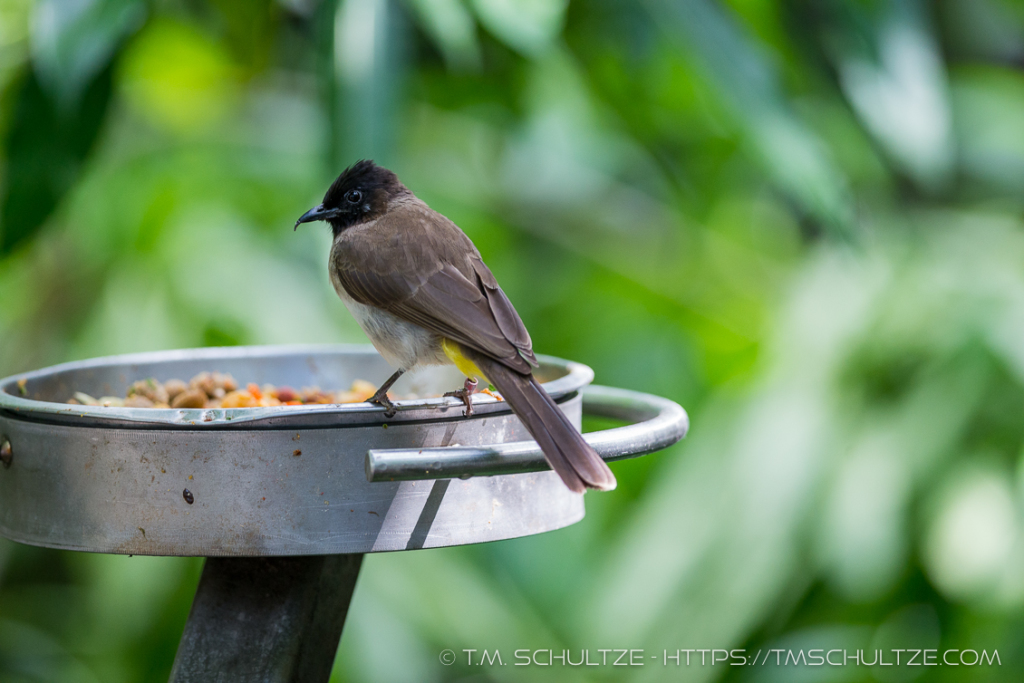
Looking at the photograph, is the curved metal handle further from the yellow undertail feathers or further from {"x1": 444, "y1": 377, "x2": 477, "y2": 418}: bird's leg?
the yellow undertail feathers

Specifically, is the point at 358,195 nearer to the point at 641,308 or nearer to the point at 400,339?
the point at 400,339

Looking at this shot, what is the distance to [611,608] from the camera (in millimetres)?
3760

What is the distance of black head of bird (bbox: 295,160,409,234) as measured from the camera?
2.34 meters

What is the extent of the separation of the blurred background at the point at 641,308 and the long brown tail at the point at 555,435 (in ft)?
4.77

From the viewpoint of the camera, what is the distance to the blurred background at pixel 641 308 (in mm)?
3393

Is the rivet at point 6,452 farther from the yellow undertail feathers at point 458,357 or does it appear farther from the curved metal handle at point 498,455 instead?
the yellow undertail feathers at point 458,357

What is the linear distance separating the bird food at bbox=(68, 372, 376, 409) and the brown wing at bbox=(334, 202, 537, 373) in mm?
239

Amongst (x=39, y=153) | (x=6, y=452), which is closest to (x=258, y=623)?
(x=6, y=452)

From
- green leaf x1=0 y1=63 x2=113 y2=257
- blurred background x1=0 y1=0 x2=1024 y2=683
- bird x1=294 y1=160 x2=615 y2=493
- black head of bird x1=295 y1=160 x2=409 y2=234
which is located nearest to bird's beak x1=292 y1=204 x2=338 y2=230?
black head of bird x1=295 y1=160 x2=409 y2=234

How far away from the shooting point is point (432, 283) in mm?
1996

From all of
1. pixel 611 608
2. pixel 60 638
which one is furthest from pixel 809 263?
pixel 60 638

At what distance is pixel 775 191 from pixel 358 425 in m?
3.70

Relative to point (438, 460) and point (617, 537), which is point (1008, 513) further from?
point (438, 460)

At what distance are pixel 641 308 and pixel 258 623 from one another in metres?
2.82
